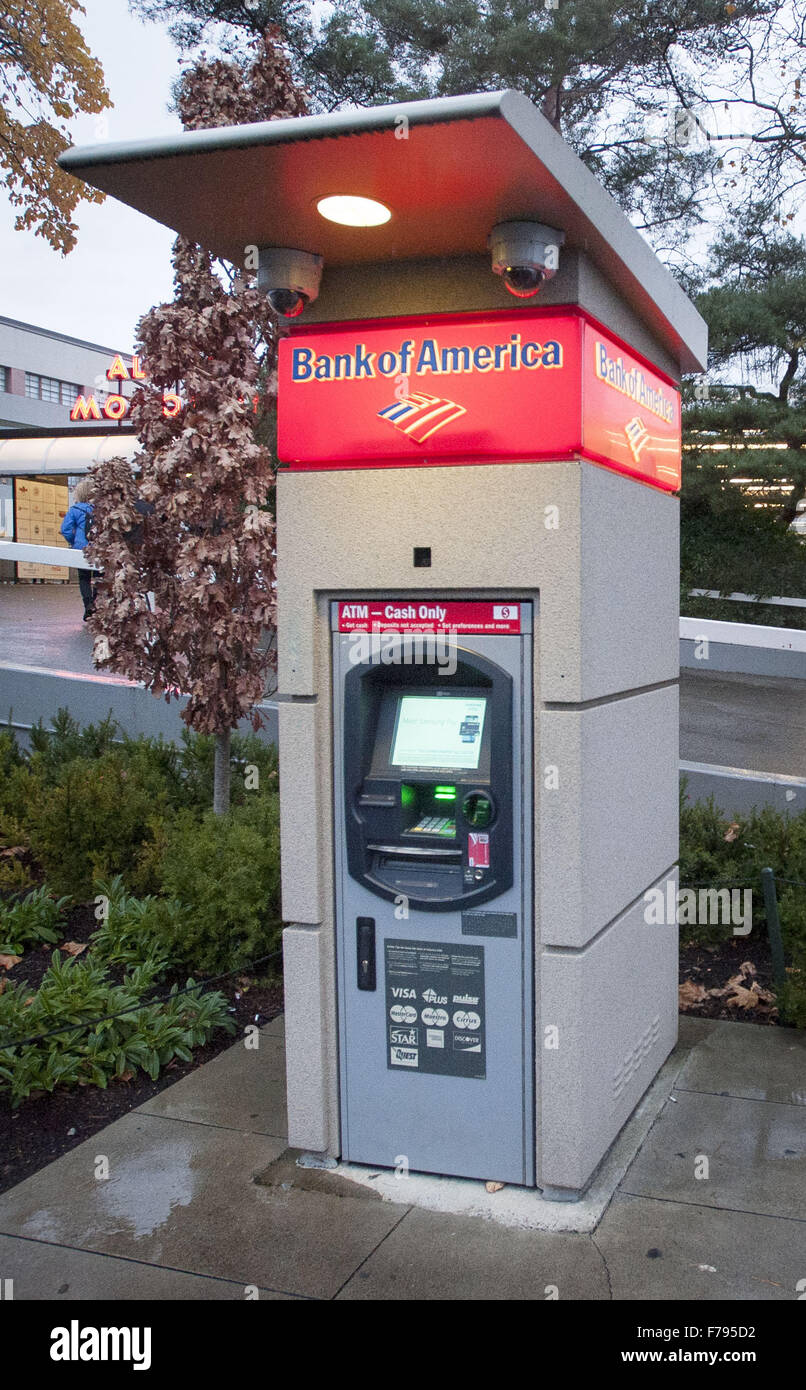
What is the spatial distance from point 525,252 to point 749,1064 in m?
3.36

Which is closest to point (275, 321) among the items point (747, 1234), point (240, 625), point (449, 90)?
point (240, 625)

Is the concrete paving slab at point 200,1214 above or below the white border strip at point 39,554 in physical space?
below

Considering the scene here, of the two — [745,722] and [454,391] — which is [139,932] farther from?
[745,722]

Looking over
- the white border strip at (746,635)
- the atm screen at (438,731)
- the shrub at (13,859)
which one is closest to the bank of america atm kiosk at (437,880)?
the atm screen at (438,731)

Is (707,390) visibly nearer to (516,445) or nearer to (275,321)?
(275,321)

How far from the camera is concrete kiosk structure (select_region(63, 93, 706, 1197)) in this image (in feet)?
11.4

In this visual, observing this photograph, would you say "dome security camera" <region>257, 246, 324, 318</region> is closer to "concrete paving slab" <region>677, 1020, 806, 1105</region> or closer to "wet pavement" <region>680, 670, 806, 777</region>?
"concrete paving slab" <region>677, 1020, 806, 1105</region>

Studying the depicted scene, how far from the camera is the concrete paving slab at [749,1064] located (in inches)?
175

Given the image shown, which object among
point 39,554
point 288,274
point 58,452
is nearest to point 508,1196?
point 288,274

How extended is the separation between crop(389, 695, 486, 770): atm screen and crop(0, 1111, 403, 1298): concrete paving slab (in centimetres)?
147

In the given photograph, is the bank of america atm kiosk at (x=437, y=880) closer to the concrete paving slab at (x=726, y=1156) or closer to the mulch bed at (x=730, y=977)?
the concrete paving slab at (x=726, y=1156)

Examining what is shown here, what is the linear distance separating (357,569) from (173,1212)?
2179 millimetres

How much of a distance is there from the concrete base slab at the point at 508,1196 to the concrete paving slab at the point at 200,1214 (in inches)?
5.2

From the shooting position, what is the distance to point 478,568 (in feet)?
11.9
